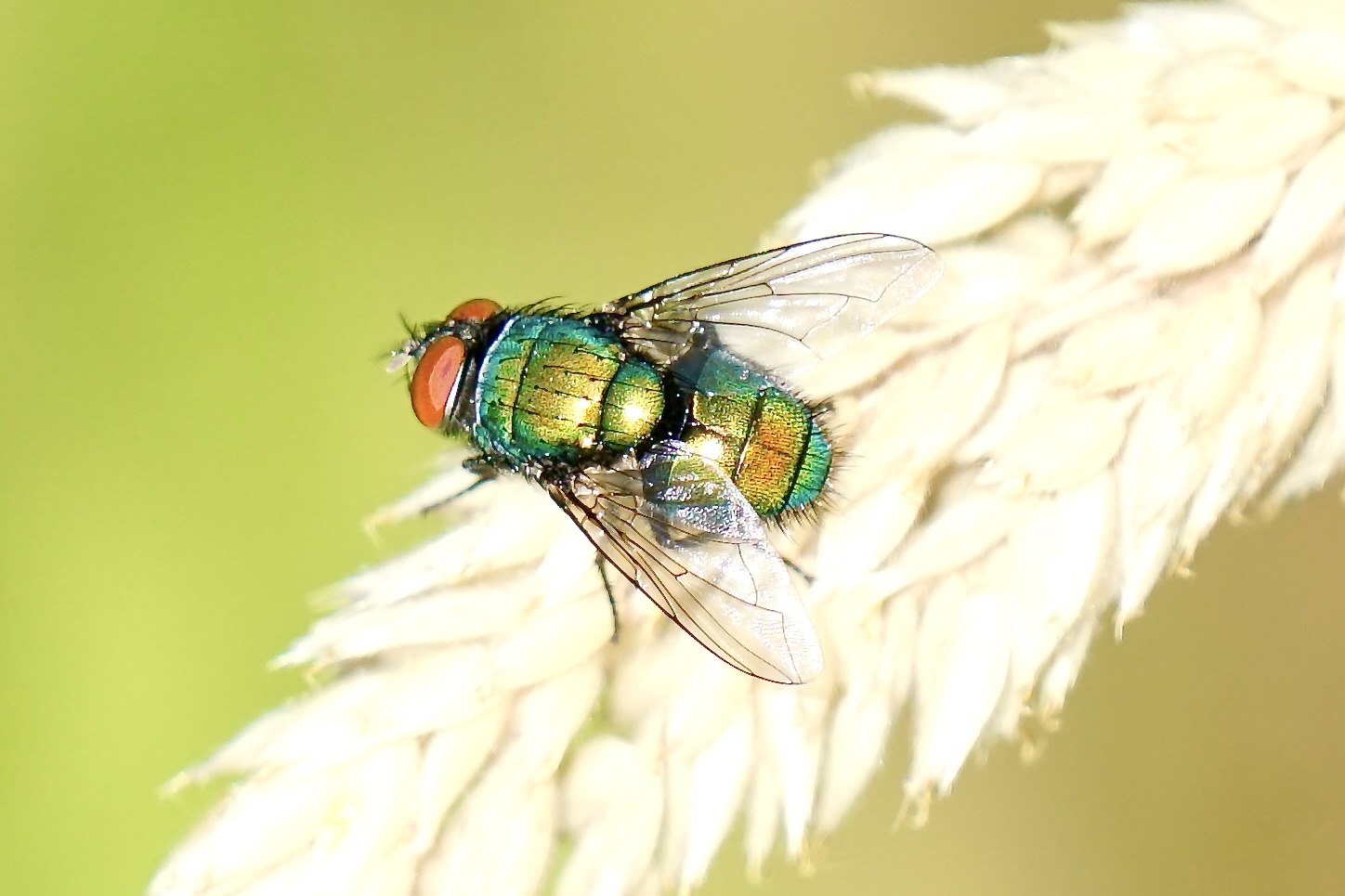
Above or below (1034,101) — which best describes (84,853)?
below

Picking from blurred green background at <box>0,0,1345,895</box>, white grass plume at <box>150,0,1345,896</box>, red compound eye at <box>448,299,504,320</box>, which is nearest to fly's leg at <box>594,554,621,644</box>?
white grass plume at <box>150,0,1345,896</box>

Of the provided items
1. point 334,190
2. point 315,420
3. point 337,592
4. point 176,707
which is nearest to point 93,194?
point 334,190

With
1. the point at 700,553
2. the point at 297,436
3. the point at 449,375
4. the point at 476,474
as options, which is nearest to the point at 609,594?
the point at 700,553

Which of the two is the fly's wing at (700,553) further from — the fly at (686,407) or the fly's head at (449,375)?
the fly's head at (449,375)

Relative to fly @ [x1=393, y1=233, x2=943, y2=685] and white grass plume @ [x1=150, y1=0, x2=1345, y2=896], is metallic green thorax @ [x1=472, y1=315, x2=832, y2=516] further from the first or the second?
white grass plume @ [x1=150, y1=0, x2=1345, y2=896]

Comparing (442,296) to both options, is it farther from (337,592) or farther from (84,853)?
(337,592)

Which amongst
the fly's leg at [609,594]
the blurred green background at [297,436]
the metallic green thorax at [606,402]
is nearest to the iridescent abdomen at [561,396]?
the metallic green thorax at [606,402]
